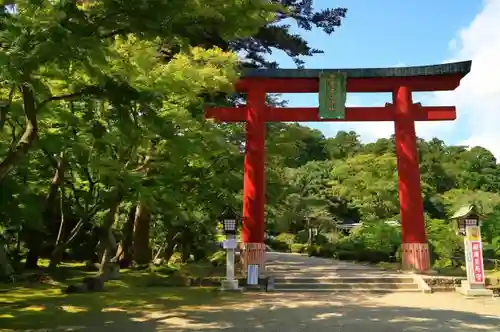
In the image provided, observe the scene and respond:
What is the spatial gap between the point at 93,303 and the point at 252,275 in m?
4.82

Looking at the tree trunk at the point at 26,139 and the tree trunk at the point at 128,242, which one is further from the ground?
the tree trunk at the point at 26,139

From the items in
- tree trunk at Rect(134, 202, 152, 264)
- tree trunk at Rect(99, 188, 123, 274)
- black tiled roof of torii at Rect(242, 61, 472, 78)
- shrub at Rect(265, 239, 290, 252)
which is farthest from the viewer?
shrub at Rect(265, 239, 290, 252)

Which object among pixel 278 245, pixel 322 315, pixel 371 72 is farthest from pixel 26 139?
pixel 278 245

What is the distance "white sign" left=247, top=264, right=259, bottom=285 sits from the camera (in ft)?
44.0

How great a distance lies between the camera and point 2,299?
34.1 ft

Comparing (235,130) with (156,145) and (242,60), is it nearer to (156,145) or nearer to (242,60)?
(242,60)

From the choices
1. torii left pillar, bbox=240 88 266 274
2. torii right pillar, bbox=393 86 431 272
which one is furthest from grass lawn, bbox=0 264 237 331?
torii right pillar, bbox=393 86 431 272

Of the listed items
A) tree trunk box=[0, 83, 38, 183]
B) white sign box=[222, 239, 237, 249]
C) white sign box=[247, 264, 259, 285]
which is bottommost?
white sign box=[247, 264, 259, 285]

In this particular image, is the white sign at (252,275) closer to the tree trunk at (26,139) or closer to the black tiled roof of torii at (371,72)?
the black tiled roof of torii at (371,72)

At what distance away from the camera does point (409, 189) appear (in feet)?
49.7

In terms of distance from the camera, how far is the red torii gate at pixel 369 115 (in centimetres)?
1484

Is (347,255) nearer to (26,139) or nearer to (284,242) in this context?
(284,242)

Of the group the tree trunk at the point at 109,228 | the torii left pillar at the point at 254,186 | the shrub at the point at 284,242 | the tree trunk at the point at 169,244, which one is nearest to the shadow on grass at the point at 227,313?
the tree trunk at the point at 109,228

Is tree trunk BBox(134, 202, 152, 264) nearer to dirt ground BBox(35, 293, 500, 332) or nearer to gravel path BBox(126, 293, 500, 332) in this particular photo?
dirt ground BBox(35, 293, 500, 332)
